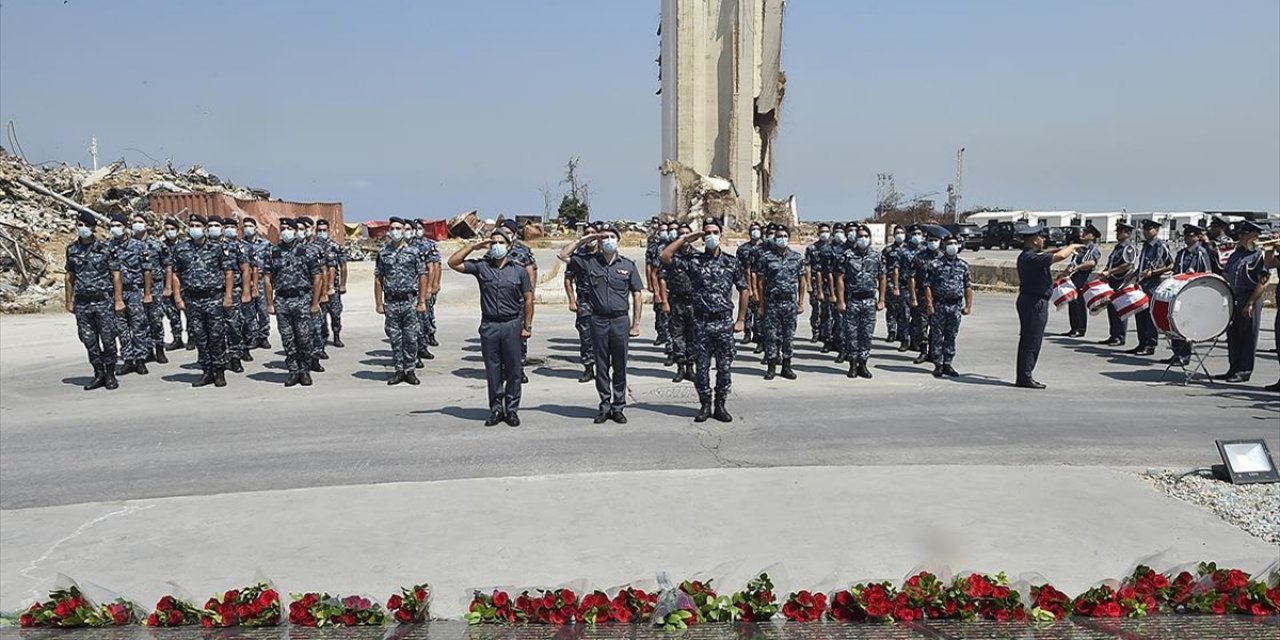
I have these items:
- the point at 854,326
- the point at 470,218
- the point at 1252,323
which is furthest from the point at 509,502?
the point at 470,218

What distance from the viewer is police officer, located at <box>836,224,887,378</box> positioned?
11.4 m

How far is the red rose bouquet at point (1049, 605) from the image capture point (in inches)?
156

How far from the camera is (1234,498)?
20.3 ft

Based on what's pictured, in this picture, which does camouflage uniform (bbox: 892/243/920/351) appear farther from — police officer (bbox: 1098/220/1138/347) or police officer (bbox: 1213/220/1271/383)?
police officer (bbox: 1213/220/1271/383)

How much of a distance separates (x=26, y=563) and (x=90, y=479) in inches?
80.7

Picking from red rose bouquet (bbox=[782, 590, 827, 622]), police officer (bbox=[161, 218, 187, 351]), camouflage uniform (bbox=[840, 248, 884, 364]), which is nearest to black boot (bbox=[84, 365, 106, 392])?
police officer (bbox=[161, 218, 187, 351])

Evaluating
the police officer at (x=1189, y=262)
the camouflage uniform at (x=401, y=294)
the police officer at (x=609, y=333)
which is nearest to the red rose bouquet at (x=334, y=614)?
the police officer at (x=609, y=333)

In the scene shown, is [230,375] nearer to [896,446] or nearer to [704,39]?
[896,446]

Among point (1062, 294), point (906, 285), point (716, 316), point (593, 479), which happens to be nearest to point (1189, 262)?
point (1062, 294)

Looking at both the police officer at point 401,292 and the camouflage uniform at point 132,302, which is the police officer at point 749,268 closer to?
the police officer at point 401,292

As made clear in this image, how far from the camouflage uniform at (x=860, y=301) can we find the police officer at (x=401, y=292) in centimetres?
527

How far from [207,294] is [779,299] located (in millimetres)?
6942

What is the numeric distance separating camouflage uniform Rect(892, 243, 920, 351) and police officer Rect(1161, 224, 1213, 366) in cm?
333

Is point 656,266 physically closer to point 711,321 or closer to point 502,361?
point 711,321
